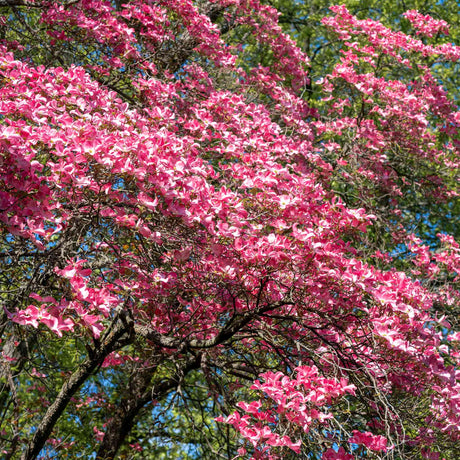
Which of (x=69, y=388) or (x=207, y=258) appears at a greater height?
(x=207, y=258)

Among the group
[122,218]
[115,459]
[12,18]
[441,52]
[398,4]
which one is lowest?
[115,459]

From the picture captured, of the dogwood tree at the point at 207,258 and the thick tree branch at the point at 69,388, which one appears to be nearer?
the dogwood tree at the point at 207,258

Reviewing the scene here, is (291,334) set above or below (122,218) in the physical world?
above

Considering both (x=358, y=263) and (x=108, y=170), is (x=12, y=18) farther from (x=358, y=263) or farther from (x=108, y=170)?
(x=358, y=263)

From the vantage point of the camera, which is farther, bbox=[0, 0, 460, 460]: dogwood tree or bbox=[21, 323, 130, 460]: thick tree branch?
bbox=[21, 323, 130, 460]: thick tree branch

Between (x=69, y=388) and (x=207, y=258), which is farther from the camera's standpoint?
(x=69, y=388)

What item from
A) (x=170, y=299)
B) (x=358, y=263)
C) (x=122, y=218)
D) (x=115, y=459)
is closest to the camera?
(x=122, y=218)

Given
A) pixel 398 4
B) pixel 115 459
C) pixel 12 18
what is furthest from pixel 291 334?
pixel 398 4

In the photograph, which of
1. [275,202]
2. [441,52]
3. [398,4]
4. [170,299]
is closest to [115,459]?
[170,299]

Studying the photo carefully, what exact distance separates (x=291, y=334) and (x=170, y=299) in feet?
3.34

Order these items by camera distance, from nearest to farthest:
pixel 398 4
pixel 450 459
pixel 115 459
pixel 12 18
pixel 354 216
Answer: pixel 354 216 < pixel 450 459 < pixel 115 459 < pixel 12 18 < pixel 398 4

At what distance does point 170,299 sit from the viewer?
3986 millimetres

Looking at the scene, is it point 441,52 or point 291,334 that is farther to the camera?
point 441,52

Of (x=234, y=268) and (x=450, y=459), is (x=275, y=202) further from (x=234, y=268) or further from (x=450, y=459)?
(x=450, y=459)
